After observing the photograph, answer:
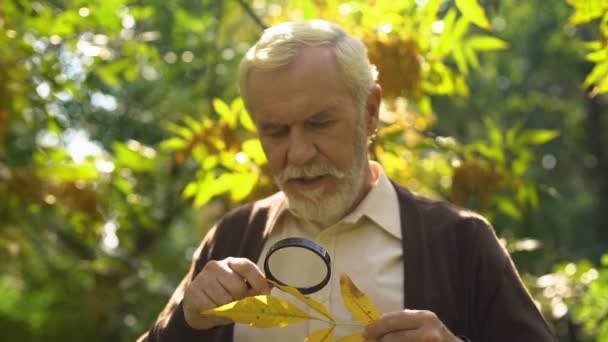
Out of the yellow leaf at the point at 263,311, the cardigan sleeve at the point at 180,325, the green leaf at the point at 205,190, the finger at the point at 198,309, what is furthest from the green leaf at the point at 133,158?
the yellow leaf at the point at 263,311

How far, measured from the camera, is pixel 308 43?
226cm

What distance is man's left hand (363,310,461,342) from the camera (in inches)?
65.7

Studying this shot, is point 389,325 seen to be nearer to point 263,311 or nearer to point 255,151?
point 263,311

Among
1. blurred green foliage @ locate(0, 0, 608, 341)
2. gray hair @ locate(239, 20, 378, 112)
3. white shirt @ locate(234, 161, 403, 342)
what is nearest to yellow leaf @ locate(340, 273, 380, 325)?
white shirt @ locate(234, 161, 403, 342)

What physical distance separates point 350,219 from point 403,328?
0.63 m

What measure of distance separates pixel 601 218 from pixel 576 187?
18.6 feet

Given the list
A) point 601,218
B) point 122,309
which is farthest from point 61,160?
point 601,218

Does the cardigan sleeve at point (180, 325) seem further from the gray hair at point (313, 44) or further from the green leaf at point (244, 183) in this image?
the green leaf at point (244, 183)

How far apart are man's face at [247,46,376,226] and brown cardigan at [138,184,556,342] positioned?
0.19 meters

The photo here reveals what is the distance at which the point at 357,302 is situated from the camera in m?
1.68

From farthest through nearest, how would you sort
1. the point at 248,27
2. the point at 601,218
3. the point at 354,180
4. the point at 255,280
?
the point at 601,218 → the point at 248,27 → the point at 354,180 → the point at 255,280

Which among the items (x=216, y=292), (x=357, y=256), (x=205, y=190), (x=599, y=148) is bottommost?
(x=599, y=148)

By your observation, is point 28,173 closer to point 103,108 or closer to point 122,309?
point 122,309

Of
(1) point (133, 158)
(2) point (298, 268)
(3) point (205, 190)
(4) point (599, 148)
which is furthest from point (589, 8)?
(4) point (599, 148)
